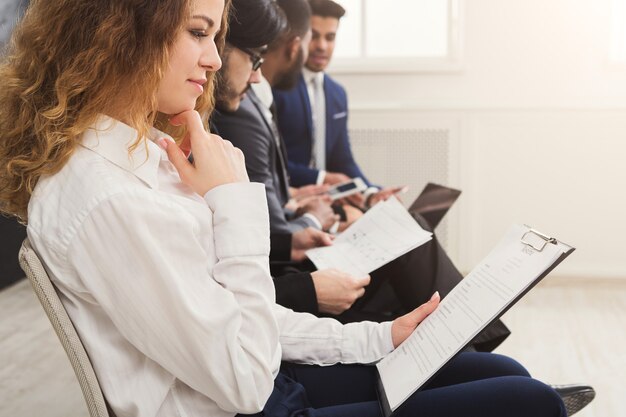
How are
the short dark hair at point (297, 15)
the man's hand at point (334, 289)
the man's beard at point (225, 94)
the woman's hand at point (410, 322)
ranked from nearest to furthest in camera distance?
the woman's hand at point (410, 322) < the man's hand at point (334, 289) < the man's beard at point (225, 94) < the short dark hair at point (297, 15)

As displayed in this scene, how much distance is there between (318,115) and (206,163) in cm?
216

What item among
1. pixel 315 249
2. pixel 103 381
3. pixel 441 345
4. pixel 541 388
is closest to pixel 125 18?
pixel 103 381

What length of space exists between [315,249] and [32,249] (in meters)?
0.98

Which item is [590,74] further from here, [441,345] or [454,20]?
[441,345]

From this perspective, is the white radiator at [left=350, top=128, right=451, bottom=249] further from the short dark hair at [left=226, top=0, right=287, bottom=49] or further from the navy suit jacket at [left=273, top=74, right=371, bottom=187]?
the short dark hair at [left=226, top=0, right=287, bottom=49]

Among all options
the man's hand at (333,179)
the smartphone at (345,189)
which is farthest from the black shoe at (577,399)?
the man's hand at (333,179)

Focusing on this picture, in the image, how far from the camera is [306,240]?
1895 millimetres

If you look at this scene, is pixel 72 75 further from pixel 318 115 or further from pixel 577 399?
pixel 318 115

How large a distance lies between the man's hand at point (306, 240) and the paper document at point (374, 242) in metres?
0.03

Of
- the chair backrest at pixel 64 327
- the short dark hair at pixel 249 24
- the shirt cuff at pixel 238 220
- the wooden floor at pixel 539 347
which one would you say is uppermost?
the short dark hair at pixel 249 24

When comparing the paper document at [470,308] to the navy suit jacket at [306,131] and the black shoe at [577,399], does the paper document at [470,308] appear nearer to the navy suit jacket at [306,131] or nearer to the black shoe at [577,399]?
the black shoe at [577,399]

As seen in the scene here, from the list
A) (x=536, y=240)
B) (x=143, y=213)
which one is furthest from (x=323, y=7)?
(x=143, y=213)

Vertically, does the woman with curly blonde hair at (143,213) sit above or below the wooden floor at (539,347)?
above

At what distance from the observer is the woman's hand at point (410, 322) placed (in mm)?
1223
